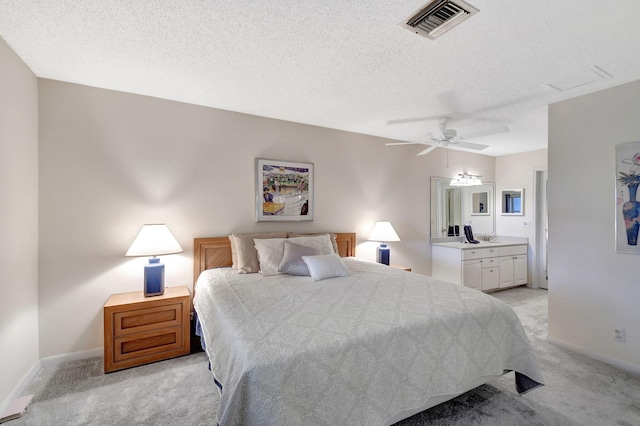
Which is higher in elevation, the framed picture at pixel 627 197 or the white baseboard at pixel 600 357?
the framed picture at pixel 627 197

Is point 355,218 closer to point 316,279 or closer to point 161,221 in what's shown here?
point 316,279

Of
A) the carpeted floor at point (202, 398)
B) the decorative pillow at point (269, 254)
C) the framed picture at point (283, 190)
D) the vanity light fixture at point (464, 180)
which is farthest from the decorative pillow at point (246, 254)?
the vanity light fixture at point (464, 180)

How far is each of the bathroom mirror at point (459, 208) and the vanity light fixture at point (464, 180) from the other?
0.10m

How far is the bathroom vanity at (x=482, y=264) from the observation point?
14.6ft

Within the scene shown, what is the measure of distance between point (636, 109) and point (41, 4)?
4.50 meters

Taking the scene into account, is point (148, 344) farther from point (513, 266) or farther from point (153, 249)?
point (513, 266)

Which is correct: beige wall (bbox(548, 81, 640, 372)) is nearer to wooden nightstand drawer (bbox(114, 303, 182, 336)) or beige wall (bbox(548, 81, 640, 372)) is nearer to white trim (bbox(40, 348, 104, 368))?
wooden nightstand drawer (bbox(114, 303, 182, 336))

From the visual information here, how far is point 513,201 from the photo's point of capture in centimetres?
542

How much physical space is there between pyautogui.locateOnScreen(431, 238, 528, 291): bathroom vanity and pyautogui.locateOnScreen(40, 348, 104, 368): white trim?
4586 millimetres

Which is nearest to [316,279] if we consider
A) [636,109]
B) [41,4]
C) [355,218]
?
[355,218]

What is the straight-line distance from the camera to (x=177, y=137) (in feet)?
10.1

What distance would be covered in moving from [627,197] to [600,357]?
4.93 ft

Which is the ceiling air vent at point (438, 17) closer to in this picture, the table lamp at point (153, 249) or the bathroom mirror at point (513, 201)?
the table lamp at point (153, 249)

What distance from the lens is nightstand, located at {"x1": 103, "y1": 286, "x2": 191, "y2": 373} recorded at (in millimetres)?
2402
